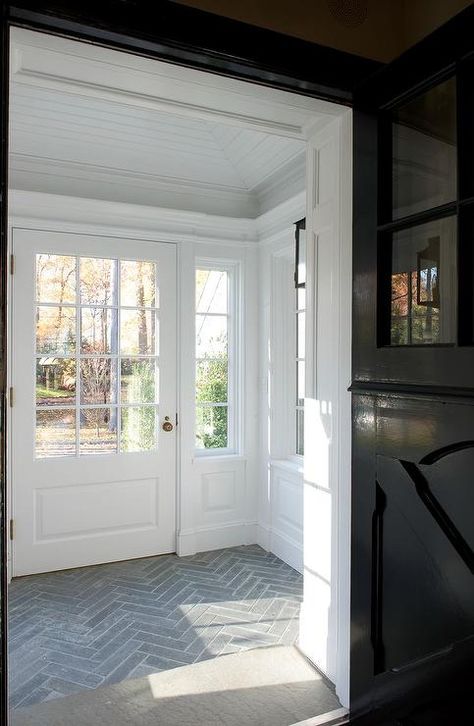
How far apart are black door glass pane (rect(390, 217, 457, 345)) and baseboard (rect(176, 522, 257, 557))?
291 centimetres

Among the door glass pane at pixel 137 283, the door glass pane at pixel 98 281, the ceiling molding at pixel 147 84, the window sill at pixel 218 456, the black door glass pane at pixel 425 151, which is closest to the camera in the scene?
the black door glass pane at pixel 425 151

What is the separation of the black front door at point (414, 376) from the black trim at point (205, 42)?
164mm

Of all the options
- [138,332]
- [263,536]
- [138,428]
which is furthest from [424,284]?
[263,536]

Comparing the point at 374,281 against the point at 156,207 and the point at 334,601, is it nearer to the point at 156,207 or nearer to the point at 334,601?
the point at 334,601

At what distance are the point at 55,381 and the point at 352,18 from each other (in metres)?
2.98

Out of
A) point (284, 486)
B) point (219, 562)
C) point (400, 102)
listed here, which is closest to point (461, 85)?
point (400, 102)

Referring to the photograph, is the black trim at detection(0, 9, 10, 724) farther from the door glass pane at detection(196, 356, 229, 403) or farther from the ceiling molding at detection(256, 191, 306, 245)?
the door glass pane at detection(196, 356, 229, 403)

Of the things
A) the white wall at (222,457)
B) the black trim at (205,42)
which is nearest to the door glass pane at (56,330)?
the white wall at (222,457)

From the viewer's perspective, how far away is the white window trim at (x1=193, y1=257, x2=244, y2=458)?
14.0 ft

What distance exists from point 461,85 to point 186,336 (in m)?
2.88

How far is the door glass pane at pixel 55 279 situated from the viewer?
3725 millimetres

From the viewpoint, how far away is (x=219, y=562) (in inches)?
154

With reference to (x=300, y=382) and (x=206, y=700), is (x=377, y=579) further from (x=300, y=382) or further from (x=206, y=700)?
(x=300, y=382)

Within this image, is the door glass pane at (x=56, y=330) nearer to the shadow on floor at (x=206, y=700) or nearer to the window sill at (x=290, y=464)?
the window sill at (x=290, y=464)
